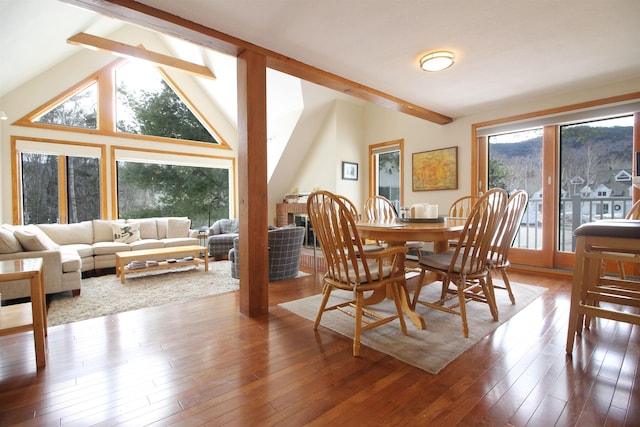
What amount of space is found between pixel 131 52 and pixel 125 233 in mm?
2961

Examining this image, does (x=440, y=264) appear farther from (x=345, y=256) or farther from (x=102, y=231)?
(x=102, y=231)

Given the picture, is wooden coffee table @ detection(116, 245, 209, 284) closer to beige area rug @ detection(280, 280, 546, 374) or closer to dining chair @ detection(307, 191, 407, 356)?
beige area rug @ detection(280, 280, 546, 374)

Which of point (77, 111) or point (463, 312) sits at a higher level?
point (77, 111)

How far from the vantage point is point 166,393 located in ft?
4.68

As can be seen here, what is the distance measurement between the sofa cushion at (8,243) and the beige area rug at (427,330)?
2677 mm

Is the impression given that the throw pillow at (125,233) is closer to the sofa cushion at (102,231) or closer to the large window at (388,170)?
the sofa cushion at (102,231)

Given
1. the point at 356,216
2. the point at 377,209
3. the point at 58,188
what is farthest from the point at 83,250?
the point at 377,209

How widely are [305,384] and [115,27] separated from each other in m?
6.60

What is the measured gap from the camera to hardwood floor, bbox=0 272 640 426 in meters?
1.27

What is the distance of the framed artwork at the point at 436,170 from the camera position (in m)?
4.72

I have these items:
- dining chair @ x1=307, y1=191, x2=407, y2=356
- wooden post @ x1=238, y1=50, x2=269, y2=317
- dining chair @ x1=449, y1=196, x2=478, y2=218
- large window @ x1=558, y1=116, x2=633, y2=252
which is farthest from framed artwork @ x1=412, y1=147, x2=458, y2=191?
wooden post @ x1=238, y1=50, x2=269, y2=317

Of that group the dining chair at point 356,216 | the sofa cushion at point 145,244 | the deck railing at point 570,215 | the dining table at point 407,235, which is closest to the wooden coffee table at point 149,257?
the sofa cushion at point 145,244

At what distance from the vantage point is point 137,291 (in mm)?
3303

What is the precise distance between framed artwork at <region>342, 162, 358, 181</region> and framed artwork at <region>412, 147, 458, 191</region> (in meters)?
1.15
